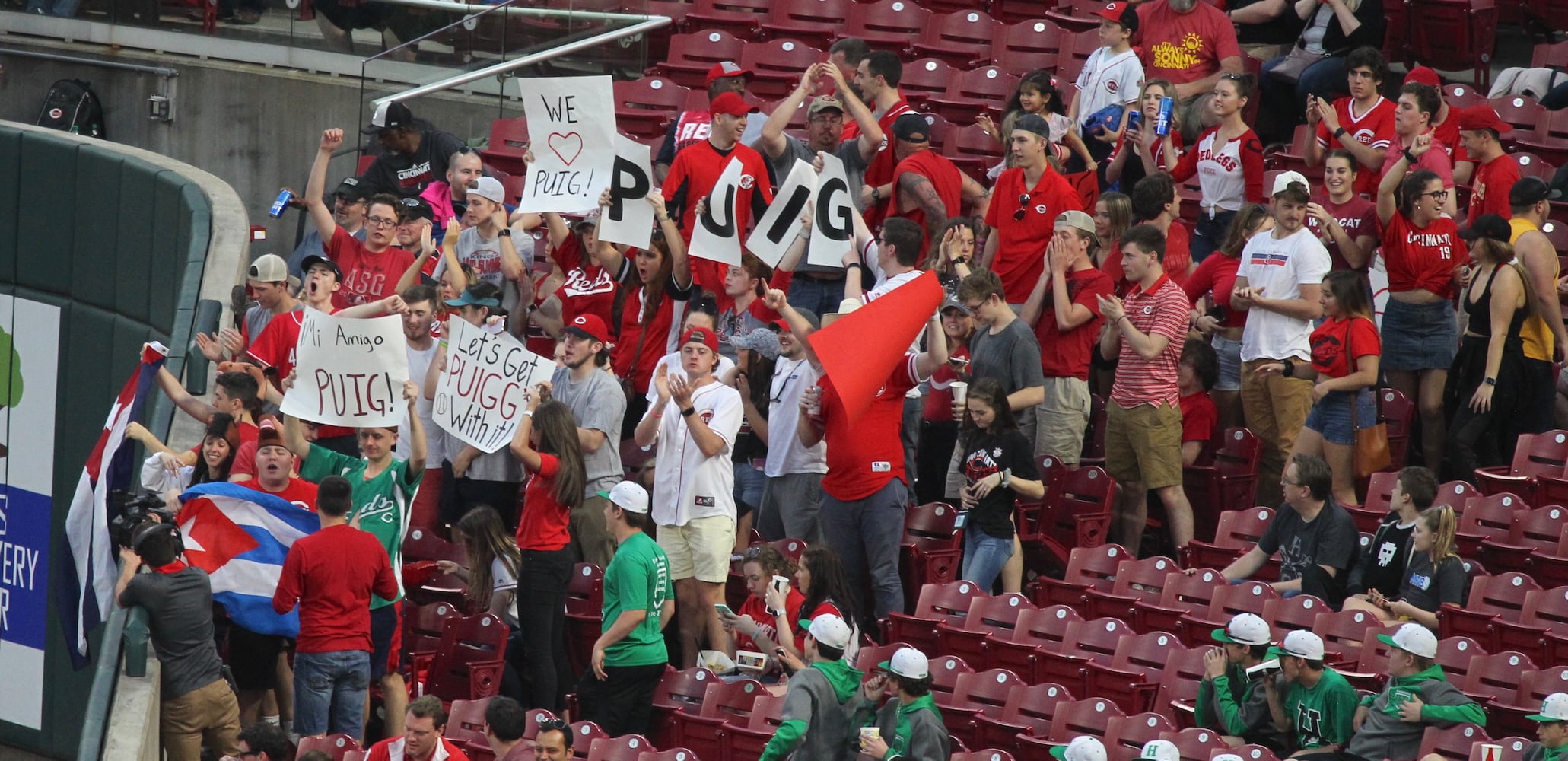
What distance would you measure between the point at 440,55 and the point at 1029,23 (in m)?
4.06

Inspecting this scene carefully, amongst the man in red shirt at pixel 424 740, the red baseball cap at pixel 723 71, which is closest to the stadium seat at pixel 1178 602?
the man in red shirt at pixel 424 740

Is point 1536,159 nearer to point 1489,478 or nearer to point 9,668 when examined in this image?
point 1489,478

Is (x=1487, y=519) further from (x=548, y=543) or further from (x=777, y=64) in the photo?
(x=777, y=64)

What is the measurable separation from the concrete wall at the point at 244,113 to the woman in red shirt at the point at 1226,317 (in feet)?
17.6

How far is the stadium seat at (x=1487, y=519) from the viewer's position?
9.64m

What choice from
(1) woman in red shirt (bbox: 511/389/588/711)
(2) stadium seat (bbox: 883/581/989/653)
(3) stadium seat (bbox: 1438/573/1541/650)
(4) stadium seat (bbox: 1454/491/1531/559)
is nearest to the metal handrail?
(1) woman in red shirt (bbox: 511/389/588/711)

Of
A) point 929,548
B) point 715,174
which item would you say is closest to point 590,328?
point 715,174

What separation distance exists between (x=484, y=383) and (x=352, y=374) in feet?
1.99

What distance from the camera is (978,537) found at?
9.78m

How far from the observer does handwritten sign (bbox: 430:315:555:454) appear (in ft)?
32.0

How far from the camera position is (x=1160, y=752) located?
7.61 metres

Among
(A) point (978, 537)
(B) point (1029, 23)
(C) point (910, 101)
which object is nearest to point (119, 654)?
(A) point (978, 537)

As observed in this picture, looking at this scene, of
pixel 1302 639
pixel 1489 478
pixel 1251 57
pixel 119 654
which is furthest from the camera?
pixel 1251 57

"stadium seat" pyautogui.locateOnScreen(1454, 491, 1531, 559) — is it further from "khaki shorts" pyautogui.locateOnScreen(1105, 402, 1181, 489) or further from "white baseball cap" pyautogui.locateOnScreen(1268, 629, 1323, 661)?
"white baseball cap" pyautogui.locateOnScreen(1268, 629, 1323, 661)
